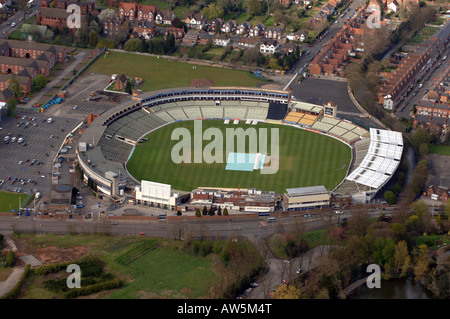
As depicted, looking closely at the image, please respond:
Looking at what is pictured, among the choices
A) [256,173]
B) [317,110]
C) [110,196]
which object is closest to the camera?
[110,196]

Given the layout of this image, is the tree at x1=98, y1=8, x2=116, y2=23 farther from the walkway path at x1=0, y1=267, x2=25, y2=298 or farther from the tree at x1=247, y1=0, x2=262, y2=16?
the walkway path at x1=0, y1=267, x2=25, y2=298

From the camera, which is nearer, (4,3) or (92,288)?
(92,288)

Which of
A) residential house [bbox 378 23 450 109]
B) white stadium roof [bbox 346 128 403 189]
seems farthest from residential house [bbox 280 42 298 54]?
white stadium roof [bbox 346 128 403 189]

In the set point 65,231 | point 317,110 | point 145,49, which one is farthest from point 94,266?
point 145,49

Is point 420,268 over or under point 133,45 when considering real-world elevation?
over

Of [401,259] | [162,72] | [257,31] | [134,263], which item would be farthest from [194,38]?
[401,259]

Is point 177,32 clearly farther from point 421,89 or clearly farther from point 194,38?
point 421,89

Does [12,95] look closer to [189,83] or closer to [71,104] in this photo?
[71,104]
